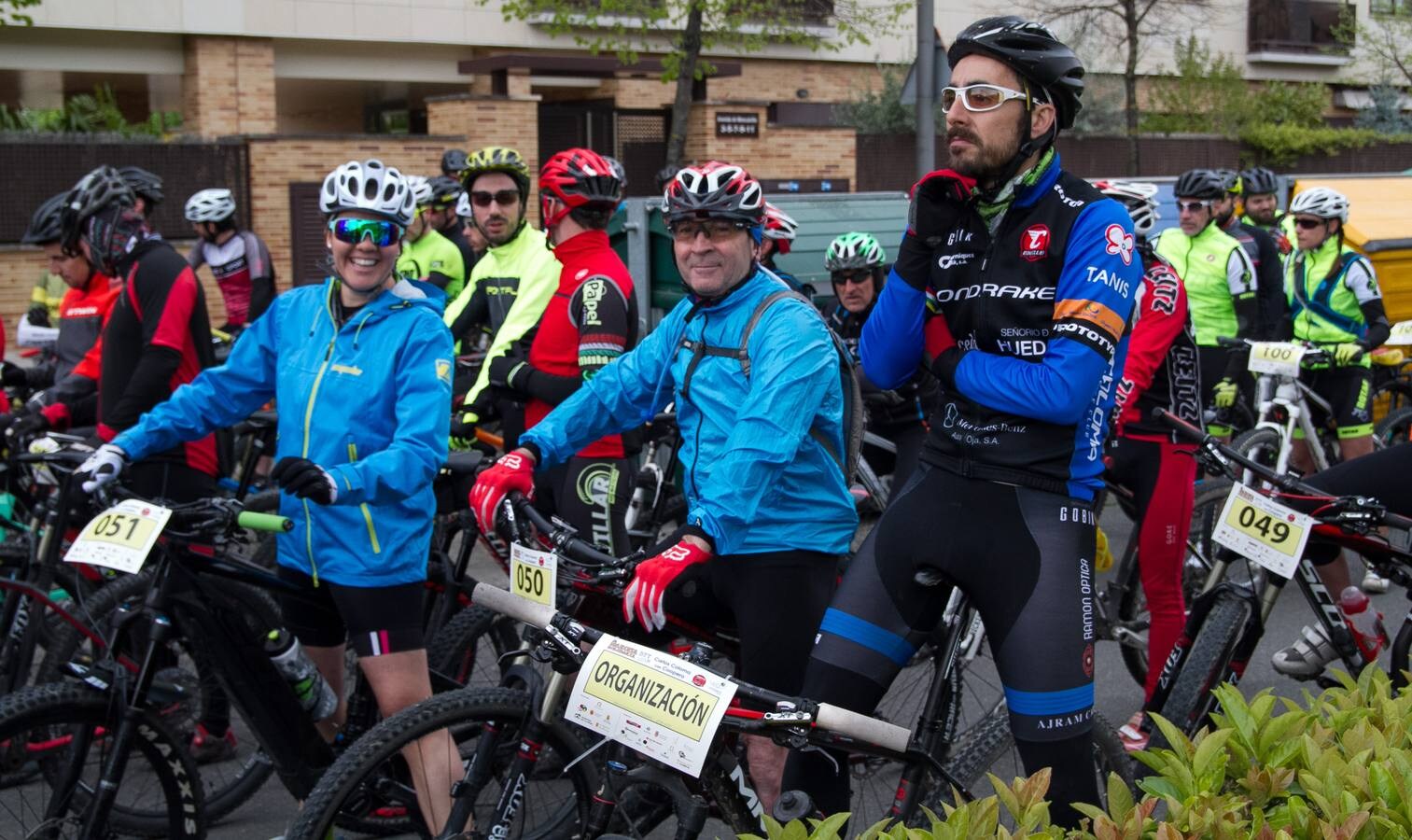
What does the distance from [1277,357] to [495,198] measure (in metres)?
4.38

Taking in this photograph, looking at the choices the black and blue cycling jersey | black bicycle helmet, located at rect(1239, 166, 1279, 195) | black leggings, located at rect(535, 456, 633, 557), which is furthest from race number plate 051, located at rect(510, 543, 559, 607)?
black bicycle helmet, located at rect(1239, 166, 1279, 195)

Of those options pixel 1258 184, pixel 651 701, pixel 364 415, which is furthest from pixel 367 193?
pixel 1258 184

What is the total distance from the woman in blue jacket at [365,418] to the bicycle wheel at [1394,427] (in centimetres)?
746

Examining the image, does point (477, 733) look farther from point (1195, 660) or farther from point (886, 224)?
point (886, 224)

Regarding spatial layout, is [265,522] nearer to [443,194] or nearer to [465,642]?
[465,642]

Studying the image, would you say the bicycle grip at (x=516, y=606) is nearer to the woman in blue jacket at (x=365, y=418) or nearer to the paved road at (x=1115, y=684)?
the woman in blue jacket at (x=365, y=418)

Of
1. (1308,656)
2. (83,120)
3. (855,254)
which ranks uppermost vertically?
(83,120)

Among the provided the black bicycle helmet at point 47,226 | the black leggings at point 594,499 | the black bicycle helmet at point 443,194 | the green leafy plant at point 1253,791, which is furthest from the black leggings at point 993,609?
the black bicycle helmet at point 443,194

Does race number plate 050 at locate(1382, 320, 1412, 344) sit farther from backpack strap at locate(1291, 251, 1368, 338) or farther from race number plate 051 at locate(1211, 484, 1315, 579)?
race number plate 051 at locate(1211, 484, 1315, 579)

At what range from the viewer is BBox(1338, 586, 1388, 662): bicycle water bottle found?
5293 mm

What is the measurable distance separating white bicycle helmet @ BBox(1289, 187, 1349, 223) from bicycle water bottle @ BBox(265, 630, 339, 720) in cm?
741

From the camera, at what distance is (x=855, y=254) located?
7531 millimetres

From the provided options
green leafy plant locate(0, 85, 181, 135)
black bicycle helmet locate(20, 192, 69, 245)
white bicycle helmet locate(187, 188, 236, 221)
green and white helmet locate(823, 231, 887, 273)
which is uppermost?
green leafy plant locate(0, 85, 181, 135)

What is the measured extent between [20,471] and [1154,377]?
16.1ft
